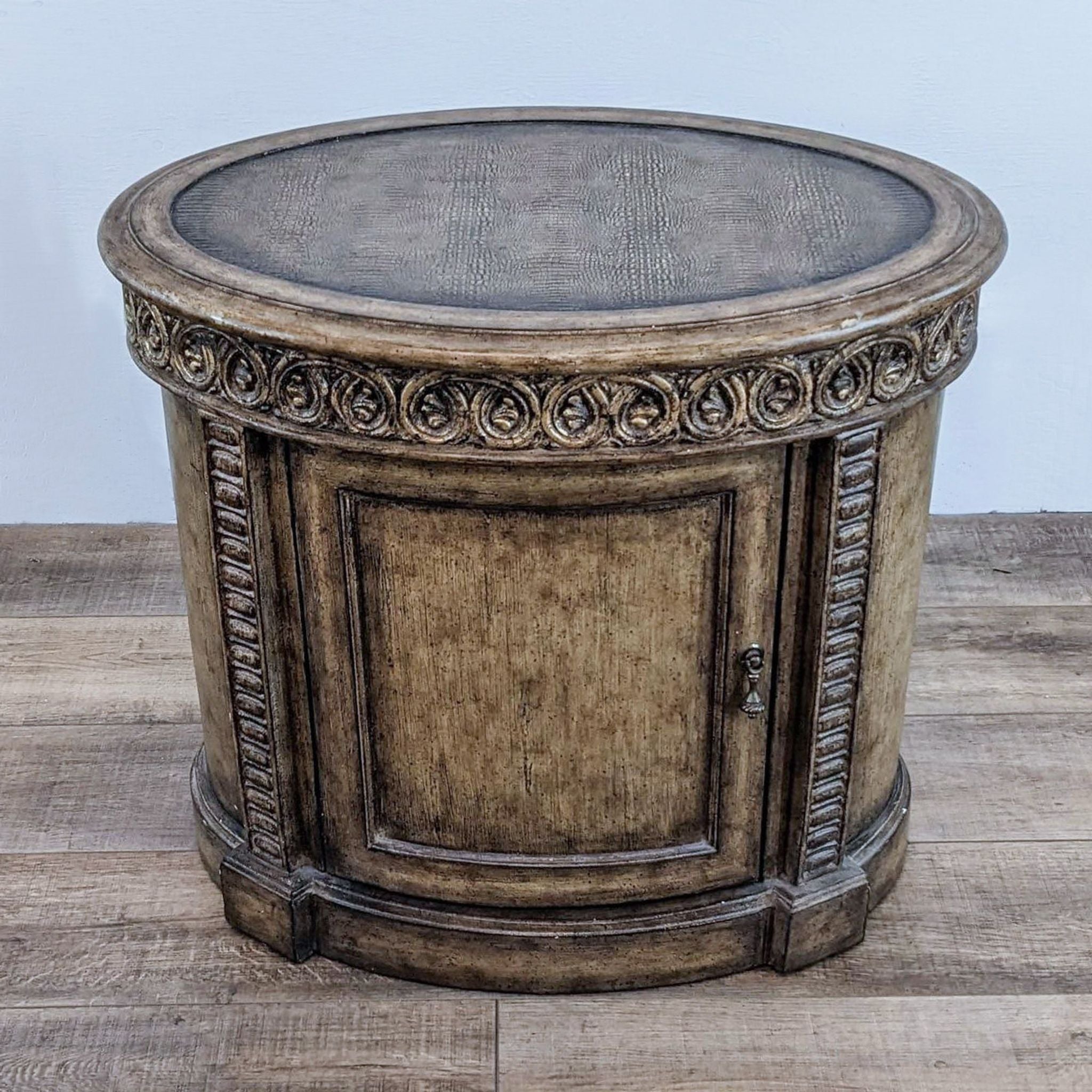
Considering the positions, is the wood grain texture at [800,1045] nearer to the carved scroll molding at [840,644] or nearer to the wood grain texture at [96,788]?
the carved scroll molding at [840,644]

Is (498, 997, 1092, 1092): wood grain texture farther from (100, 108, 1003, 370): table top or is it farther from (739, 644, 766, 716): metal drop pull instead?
(100, 108, 1003, 370): table top

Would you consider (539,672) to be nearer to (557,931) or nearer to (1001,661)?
(557,931)

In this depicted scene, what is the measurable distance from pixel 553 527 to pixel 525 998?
0.66m

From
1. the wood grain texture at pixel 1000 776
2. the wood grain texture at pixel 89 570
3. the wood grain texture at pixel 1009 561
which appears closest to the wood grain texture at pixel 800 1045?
the wood grain texture at pixel 1000 776

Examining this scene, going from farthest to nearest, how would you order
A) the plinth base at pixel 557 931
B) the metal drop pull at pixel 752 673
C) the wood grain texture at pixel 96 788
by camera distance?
1. the wood grain texture at pixel 96 788
2. the plinth base at pixel 557 931
3. the metal drop pull at pixel 752 673

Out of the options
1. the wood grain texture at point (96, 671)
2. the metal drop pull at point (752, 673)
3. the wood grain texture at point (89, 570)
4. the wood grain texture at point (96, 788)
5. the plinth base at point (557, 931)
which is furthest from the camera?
the wood grain texture at point (89, 570)

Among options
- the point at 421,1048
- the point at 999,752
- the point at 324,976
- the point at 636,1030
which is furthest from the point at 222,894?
the point at 999,752

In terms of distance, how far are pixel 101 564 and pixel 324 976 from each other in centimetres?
127

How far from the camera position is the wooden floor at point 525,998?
6.49 feet

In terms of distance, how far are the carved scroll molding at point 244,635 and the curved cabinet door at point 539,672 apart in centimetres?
7

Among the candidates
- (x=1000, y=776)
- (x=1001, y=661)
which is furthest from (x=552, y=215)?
(x=1001, y=661)

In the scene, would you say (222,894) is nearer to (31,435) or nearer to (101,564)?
(101,564)

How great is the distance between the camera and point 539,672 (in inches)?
74.6

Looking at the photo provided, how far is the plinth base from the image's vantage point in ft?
6.75
